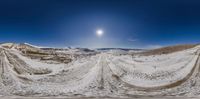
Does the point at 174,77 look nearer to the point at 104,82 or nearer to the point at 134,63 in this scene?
the point at 134,63

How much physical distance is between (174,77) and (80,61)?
6.19 metres

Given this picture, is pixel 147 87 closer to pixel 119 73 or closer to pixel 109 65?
pixel 119 73

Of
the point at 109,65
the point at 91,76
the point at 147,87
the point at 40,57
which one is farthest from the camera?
the point at 40,57

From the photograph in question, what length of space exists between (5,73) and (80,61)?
480cm

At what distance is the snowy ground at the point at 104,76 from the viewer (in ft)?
48.5

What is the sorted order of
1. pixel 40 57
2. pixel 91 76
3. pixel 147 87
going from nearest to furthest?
pixel 147 87, pixel 91 76, pixel 40 57

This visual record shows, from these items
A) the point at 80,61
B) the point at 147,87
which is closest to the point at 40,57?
the point at 80,61

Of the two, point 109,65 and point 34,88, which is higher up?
point 109,65

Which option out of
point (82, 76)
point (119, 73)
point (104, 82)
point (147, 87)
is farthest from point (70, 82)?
point (147, 87)

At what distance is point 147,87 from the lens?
15.2 m

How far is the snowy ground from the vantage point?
14789mm

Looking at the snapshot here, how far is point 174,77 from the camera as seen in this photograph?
52.2 ft

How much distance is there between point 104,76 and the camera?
1636 cm

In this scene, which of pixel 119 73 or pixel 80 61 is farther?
pixel 80 61
